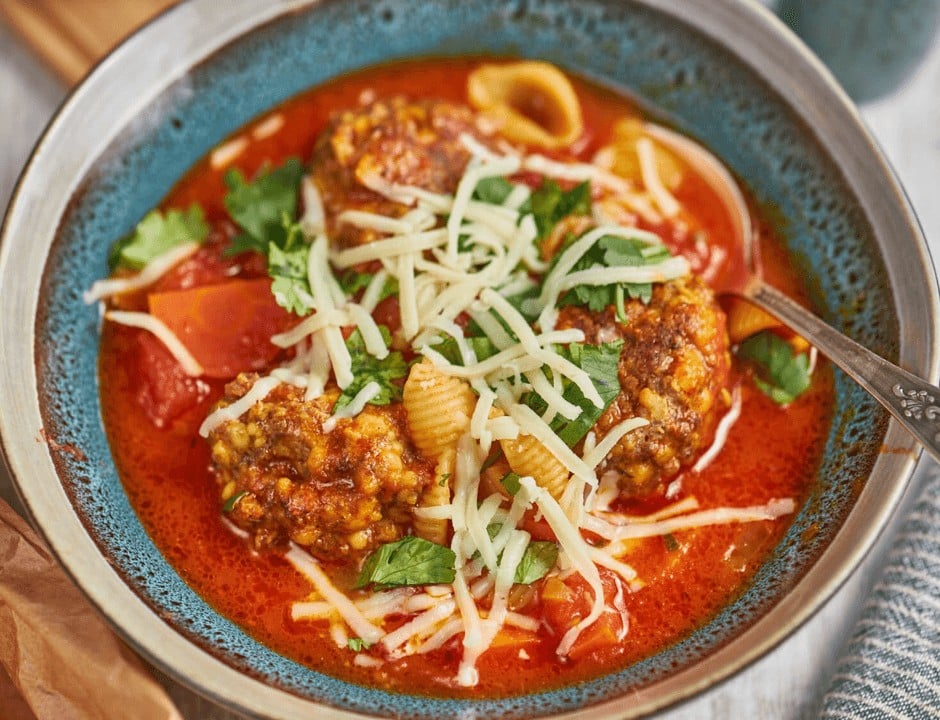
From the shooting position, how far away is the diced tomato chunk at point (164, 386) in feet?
13.6

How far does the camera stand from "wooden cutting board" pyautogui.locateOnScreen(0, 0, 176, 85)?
513 centimetres

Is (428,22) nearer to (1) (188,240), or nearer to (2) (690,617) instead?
(1) (188,240)

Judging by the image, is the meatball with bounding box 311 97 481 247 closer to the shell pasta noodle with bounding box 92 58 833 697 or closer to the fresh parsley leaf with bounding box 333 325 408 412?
the shell pasta noodle with bounding box 92 58 833 697

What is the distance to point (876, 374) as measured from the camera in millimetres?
3639

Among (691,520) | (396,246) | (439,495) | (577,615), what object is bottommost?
(691,520)

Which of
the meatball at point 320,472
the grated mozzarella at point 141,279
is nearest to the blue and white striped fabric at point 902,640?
the meatball at point 320,472

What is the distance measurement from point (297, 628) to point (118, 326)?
157cm

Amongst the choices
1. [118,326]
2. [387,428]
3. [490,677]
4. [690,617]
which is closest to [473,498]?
[387,428]

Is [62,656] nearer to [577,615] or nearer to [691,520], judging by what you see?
[577,615]

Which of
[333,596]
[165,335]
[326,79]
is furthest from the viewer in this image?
[326,79]

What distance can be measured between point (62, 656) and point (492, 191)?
98.7 inches

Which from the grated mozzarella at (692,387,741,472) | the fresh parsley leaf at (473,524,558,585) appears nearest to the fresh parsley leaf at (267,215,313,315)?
the fresh parsley leaf at (473,524,558,585)

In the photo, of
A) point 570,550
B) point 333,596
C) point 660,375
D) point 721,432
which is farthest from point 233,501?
point 721,432

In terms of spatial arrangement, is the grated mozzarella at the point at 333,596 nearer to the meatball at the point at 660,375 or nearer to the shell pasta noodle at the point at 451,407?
the shell pasta noodle at the point at 451,407
